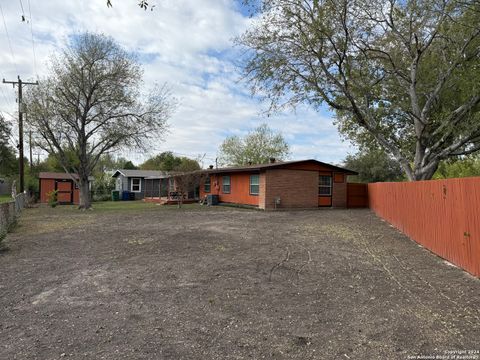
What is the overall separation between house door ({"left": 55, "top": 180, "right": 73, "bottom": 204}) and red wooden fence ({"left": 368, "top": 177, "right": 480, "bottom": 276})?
84.8ft

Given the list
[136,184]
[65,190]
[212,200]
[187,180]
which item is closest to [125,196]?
[136,184]

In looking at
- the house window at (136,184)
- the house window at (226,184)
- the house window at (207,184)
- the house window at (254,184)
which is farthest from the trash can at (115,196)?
the house window at (254,184)

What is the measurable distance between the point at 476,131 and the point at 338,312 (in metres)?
14.3

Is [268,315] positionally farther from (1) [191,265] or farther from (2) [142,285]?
(1) [191,265]

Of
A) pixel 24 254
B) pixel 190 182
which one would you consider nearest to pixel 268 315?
pixel 24 254

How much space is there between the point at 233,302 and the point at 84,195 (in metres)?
19.7

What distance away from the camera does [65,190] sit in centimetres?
2905

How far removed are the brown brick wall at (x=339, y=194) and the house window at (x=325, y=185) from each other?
31 centimetres

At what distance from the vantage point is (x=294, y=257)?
7.23 metres

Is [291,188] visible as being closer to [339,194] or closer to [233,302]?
[339,194]

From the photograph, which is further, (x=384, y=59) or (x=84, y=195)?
(x=84, y=195)

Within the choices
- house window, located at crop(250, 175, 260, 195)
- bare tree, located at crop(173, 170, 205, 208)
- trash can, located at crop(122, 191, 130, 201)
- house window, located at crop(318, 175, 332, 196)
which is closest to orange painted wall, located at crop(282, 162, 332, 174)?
house window, located at crop(318, 175, 332, 196)

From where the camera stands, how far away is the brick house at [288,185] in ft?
66.3

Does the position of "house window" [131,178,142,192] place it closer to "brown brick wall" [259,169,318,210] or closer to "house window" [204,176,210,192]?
"house window" [204,176,210,192]
